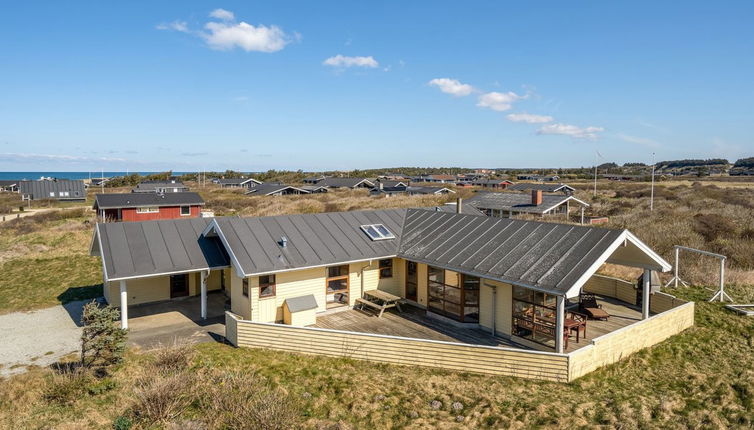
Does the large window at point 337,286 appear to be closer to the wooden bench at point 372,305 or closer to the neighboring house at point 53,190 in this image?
the wooden bench at point 372,305

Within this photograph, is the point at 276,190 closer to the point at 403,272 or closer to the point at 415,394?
the point at 403,272

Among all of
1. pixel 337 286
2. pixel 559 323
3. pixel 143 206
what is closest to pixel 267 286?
pixel 337 286

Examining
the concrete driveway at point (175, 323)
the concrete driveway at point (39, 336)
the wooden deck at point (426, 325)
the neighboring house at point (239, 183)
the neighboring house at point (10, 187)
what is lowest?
the concrete driveway at point (39, 336)

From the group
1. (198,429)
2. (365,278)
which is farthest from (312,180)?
(198,429)

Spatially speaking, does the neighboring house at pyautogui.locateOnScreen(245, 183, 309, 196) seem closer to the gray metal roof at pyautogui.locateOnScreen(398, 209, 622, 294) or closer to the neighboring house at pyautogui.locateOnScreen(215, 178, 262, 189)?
the neighboring house at pyautogui.locateOnScreen(215, 178, 262, 189)

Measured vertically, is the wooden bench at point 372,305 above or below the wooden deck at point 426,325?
above

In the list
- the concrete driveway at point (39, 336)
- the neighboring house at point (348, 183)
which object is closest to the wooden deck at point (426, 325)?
the concrete driveway at point (39, 336)
